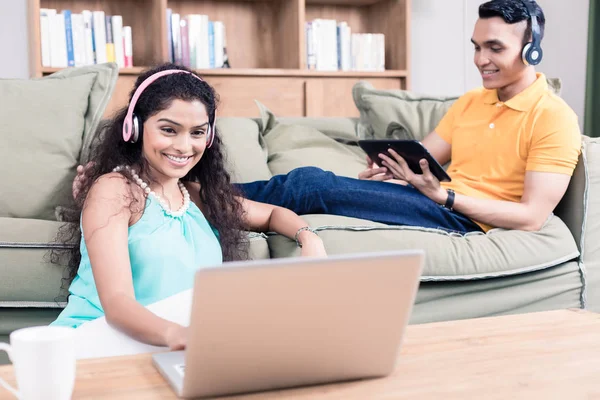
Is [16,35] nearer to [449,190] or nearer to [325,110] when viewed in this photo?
[325,110]

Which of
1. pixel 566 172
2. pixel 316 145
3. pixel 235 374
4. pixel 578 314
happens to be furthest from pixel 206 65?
pixel 235 374

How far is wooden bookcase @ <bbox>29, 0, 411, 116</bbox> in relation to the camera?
3.69m

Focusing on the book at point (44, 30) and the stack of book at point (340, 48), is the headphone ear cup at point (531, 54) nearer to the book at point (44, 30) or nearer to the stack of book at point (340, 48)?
the stack of book at point (340, 48)

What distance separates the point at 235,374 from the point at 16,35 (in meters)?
3.32

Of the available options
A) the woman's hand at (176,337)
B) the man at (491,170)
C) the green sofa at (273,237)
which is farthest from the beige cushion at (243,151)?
the woman's hand at (176,337)

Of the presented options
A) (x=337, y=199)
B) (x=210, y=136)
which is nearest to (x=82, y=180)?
(x=210, y=136)

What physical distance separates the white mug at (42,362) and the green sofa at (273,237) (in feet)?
3.43

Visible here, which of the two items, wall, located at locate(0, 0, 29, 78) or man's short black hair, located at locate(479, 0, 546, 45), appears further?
wall, located at locate(0, 0, 29, 78)

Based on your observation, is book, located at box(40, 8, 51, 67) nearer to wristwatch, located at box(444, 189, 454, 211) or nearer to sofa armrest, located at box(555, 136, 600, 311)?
wristwatch, located at box(444, 189, 454, 211)

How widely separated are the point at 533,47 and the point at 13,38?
2621 millimetres

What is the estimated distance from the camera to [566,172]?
6.47ft

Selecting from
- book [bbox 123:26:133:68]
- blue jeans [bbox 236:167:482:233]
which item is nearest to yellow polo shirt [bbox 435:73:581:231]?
blue jeans [bbox 236:167:482:233]

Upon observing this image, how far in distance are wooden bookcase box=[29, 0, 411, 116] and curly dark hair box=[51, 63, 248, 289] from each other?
2.03 m

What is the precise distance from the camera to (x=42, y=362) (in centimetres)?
66
